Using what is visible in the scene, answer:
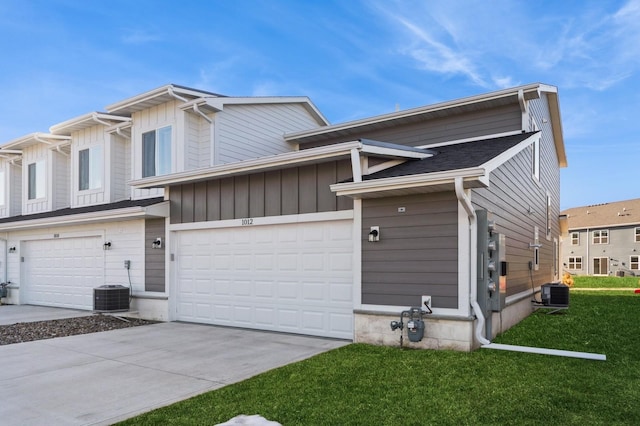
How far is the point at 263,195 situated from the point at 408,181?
3.34 meters

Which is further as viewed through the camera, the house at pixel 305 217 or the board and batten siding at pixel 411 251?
the house at pixel 305 217

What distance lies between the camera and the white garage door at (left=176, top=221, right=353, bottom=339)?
747 cm

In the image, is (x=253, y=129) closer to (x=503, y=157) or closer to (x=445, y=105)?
(x=445, y=105)

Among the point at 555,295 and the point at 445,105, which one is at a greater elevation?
the point at 445,105

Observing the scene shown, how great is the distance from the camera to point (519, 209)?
943 centimetres

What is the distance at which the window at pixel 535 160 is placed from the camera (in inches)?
425

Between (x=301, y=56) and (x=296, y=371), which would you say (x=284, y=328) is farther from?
(x=301, y=56)

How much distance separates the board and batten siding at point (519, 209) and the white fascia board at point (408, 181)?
32.1 inches

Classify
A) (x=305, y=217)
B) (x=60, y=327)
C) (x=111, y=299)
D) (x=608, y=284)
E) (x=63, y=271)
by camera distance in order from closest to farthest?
1. (x=305, y=217)
2. (x=60, y=327)
3. (x=111, y=299)
4. (x=63, y=271)
5. (x=608, y=284)

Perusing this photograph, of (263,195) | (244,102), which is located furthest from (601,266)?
(263,195)

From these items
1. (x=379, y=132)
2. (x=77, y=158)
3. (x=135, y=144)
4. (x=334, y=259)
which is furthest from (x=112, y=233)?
(x=379, y=132)

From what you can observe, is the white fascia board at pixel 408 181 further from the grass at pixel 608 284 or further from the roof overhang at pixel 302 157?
the grass at pixel 608 284

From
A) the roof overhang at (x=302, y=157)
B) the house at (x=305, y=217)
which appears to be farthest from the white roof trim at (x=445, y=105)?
the roof overhang at (x=302, y=157)

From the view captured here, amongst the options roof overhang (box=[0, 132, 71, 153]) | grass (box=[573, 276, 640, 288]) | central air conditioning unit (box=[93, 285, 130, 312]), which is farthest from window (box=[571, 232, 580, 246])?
roof overhang (box=[0, 132, 71, 153])
